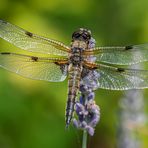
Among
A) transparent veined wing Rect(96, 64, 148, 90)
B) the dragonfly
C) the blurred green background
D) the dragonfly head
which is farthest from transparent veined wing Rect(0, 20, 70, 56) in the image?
the blurred green background

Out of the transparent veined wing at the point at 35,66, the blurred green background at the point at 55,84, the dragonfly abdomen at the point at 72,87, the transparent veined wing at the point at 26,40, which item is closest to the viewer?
the dragonfly abdomen at the point at 72,87

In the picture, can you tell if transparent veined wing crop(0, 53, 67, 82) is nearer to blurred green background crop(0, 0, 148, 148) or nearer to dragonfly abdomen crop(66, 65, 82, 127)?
dragonfly abdomen crop(66, 65, 82, 127)

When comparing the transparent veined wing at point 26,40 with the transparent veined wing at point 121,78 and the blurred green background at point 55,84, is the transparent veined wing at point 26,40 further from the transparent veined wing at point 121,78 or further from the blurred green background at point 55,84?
the blurred green background at point 55,84

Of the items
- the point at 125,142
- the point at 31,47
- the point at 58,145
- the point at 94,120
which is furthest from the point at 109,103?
the point at 94,120

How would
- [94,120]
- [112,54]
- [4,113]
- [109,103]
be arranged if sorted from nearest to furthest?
[94,120]
[112,54]
[4,113]
[109,103]

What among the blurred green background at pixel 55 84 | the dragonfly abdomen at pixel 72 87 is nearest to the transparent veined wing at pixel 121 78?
the dragonfly abdomen at pixel 72 87

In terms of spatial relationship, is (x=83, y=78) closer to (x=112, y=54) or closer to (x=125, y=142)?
(x=112, y=54)

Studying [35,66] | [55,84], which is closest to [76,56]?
[35,66]

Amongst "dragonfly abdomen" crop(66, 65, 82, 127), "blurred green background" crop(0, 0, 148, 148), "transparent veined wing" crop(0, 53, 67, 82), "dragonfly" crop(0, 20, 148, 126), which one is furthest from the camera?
"blurred green background" crop(0, 0, 148, 148)
